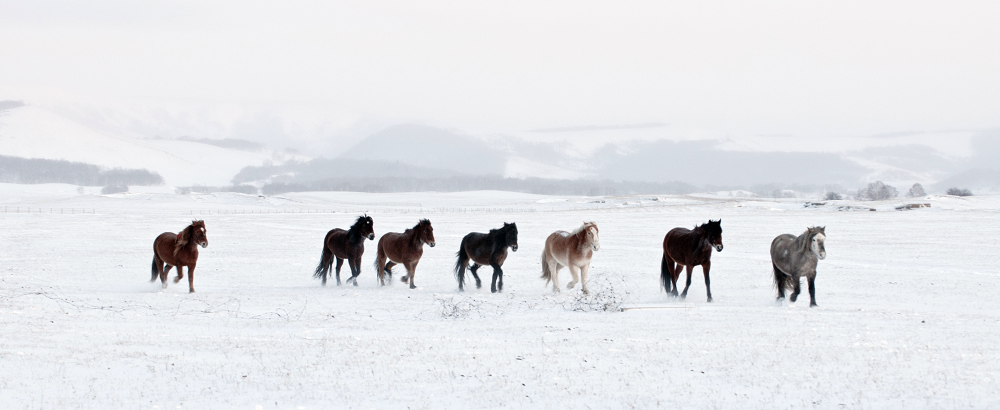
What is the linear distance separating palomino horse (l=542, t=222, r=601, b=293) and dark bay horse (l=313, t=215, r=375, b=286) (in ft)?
14.5

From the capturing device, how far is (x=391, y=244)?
60.1 feet

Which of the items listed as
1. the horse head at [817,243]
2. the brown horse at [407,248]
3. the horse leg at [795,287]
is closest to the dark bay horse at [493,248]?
the brown horse at [407,248]

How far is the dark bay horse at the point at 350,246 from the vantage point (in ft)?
60.0

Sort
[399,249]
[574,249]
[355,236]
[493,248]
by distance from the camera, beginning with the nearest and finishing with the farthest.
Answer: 1. [574,249]
2. [493,248]
3. [399,249]
4. [355,236]

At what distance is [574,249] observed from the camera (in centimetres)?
1608

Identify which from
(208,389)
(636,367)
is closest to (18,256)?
(208,389)

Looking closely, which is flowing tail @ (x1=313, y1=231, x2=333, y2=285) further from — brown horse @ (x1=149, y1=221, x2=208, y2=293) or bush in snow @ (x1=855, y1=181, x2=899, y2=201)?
bush in snow @ (x1=855, y1=181, x2=899, y2=201)

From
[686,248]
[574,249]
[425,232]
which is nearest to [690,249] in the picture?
[686,248]

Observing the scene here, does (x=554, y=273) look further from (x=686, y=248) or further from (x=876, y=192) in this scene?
(x=876, y=192)

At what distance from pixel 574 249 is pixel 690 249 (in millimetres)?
2457

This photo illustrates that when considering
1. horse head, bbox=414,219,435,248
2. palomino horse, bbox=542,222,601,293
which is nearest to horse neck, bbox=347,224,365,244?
horse head, bbox=414,219,435,248

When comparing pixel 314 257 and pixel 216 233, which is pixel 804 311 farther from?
pixel 216 233

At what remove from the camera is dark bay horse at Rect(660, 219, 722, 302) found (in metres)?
15.1

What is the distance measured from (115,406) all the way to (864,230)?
44589 mm
